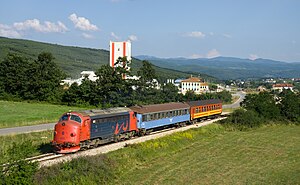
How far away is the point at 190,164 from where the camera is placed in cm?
2636

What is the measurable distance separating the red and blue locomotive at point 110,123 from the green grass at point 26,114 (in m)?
16.0

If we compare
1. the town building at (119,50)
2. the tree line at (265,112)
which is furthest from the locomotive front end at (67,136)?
the town building at (119,50)

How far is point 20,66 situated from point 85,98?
16.8m

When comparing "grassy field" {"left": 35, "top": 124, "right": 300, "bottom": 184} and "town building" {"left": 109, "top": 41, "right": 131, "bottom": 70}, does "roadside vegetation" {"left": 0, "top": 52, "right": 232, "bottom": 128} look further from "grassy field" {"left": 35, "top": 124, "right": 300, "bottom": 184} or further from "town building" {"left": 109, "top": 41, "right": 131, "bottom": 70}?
"grassy field" {"left": 35, "top": 124, "right": 300, "bottom": 184}

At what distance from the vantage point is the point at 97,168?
71.0 feet

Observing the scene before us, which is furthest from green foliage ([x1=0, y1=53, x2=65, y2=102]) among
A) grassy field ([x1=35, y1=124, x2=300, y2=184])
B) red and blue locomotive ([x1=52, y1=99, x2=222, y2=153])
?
grassy field ([x1=35, y1=124, x2=300, y2=184])

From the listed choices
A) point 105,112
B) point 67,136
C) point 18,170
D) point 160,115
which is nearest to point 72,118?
point 67,136

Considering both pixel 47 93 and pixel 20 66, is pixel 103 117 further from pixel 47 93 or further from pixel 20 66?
pixel 20 66

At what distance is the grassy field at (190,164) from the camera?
69.1ft

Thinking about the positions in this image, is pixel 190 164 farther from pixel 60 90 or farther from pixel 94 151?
pixel 60 90

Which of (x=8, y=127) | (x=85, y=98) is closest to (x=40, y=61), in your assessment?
(x=85, y=98)

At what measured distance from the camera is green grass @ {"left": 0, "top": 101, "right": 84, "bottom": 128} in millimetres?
43713

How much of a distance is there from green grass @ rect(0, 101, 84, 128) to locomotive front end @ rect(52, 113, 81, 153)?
59.2ft

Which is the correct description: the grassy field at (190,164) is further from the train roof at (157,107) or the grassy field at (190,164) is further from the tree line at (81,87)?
the tree line at (81,87)
